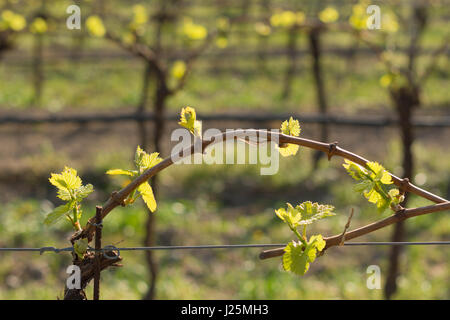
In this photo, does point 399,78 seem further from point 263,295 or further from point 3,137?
point 3,137

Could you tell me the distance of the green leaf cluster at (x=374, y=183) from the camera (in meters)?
1.37

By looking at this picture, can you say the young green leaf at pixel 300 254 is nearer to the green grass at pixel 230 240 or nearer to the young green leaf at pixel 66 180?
the young green leaf at pixel 66 180

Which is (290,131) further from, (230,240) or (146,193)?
(230,240)

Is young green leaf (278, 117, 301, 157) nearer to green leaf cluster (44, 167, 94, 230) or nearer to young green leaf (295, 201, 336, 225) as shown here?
young green leaf (295, 201, 336, 225)

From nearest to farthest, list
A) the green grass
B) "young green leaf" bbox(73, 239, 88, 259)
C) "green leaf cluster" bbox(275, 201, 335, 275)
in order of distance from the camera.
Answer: "green leaf cluster" bbox(275, 201, 335, 275) → "young green leaf" bbox(73, 239, 88, 259) → the green grass

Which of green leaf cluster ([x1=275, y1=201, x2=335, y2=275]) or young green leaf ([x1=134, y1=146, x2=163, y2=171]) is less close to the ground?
young green leaf ([x1=134, y1=146, x2=163, y2=171])

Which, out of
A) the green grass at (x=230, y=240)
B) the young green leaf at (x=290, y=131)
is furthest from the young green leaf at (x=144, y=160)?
the green grass at (x=230, y=240)

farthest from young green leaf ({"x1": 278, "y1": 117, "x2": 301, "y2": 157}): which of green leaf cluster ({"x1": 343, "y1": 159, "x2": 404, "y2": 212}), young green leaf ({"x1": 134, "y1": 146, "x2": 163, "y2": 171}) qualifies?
young green leaf ({"x1": 134, "y1": 146, "x2": 163, "y2": 171})

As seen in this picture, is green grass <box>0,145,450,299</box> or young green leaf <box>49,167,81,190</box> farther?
green grass <box>0,145,450,299</box>

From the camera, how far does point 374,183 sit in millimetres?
1387

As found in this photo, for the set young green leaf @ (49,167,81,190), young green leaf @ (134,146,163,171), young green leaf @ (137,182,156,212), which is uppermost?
young green leaf @ (134,146,163,171)

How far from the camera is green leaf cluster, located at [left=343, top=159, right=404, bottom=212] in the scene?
1.37 m

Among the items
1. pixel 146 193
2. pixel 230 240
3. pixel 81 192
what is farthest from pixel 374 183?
pixel 230 240
